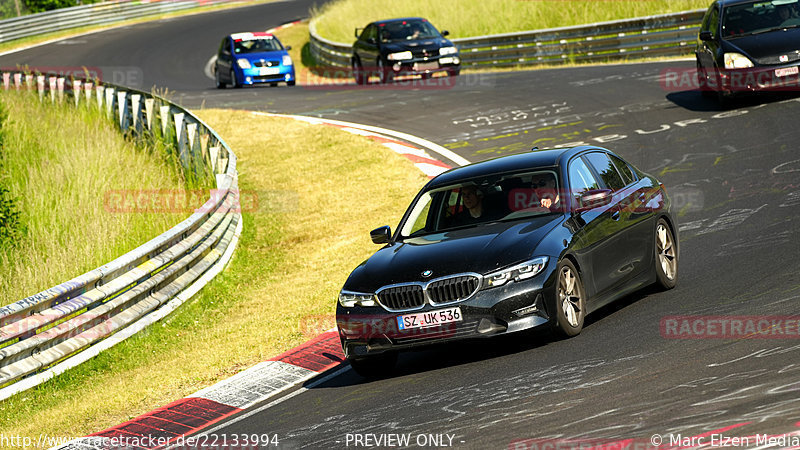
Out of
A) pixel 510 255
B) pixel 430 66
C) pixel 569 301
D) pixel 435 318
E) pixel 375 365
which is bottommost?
pixel 430 66

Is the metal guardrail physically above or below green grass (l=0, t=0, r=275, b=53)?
above

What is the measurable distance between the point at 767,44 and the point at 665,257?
30.4ft

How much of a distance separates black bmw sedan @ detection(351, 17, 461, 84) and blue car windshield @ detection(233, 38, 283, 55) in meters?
3.63

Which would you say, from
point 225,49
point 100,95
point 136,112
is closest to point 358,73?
point 225,49

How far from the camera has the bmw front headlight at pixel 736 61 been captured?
18.5m

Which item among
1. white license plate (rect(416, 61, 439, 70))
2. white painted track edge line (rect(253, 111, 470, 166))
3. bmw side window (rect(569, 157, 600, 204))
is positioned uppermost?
bmw side window (rect(569, 157, 600, 204))

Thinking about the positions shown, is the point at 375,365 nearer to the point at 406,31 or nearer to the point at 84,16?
the point at 406,31

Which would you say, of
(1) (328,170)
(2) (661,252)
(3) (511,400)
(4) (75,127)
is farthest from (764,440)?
(4) (75,127)

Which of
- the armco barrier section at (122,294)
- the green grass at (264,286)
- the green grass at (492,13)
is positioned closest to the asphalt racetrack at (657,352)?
the green grass at (264,286)

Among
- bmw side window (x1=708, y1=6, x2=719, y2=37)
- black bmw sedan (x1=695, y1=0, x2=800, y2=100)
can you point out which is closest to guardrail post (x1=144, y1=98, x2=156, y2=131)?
black bmw sedan (x1=695, y1=0, x2=800, y2=100)

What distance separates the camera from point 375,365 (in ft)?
29.5

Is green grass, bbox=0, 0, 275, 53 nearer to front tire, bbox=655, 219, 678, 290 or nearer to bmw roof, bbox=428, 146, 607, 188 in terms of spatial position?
bmw roof, bbox=428, 146, 607, 188

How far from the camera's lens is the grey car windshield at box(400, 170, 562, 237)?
30.8ft

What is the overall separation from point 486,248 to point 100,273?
4419mm
